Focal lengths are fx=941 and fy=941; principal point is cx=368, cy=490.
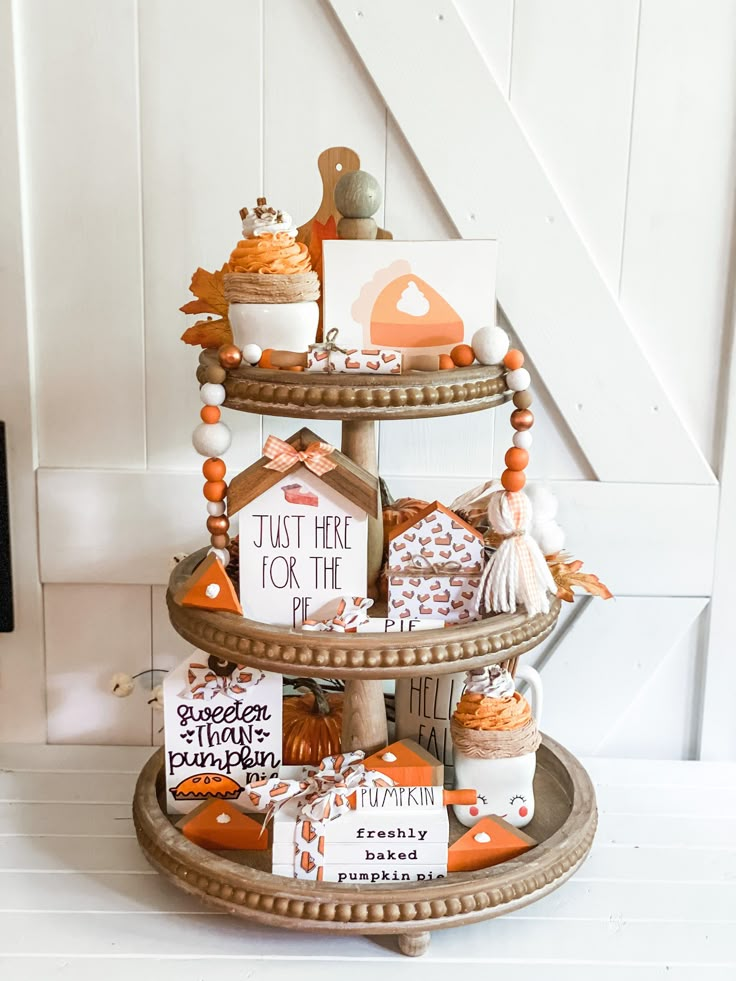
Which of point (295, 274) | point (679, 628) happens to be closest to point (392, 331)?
point (295, 274)

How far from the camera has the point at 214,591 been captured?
3.16 ft

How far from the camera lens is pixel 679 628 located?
1.37 metres

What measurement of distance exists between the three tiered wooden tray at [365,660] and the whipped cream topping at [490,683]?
95 mm

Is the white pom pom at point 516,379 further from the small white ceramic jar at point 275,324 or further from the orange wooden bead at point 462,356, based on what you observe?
the small white ceramic jar at point 275,324

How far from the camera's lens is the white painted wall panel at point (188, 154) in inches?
47.8

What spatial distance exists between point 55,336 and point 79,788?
0.61 metres

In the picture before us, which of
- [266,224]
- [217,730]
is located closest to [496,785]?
[217,730]

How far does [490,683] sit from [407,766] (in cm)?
13

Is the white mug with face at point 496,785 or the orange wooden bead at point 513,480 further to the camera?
the white mug with face at point 496,785

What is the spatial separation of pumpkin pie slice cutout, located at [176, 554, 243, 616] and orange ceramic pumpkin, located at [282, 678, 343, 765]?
245mm

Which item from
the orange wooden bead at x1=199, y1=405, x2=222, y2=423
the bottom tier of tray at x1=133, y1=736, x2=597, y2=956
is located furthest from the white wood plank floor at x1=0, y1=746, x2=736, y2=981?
the orange wooden bead at x1=199, y1=405, x2=222, y2=423

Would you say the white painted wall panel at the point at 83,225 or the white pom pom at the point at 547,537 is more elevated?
the white painted wall panel at the point at 83,225

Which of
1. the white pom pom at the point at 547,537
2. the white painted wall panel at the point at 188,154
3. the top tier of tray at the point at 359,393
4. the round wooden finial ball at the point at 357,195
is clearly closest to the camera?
the top tier of tray at the point at 359,393

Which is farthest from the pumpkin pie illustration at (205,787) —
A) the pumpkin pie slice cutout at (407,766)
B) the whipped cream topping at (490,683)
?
the whipped cream topping at (490,683)
